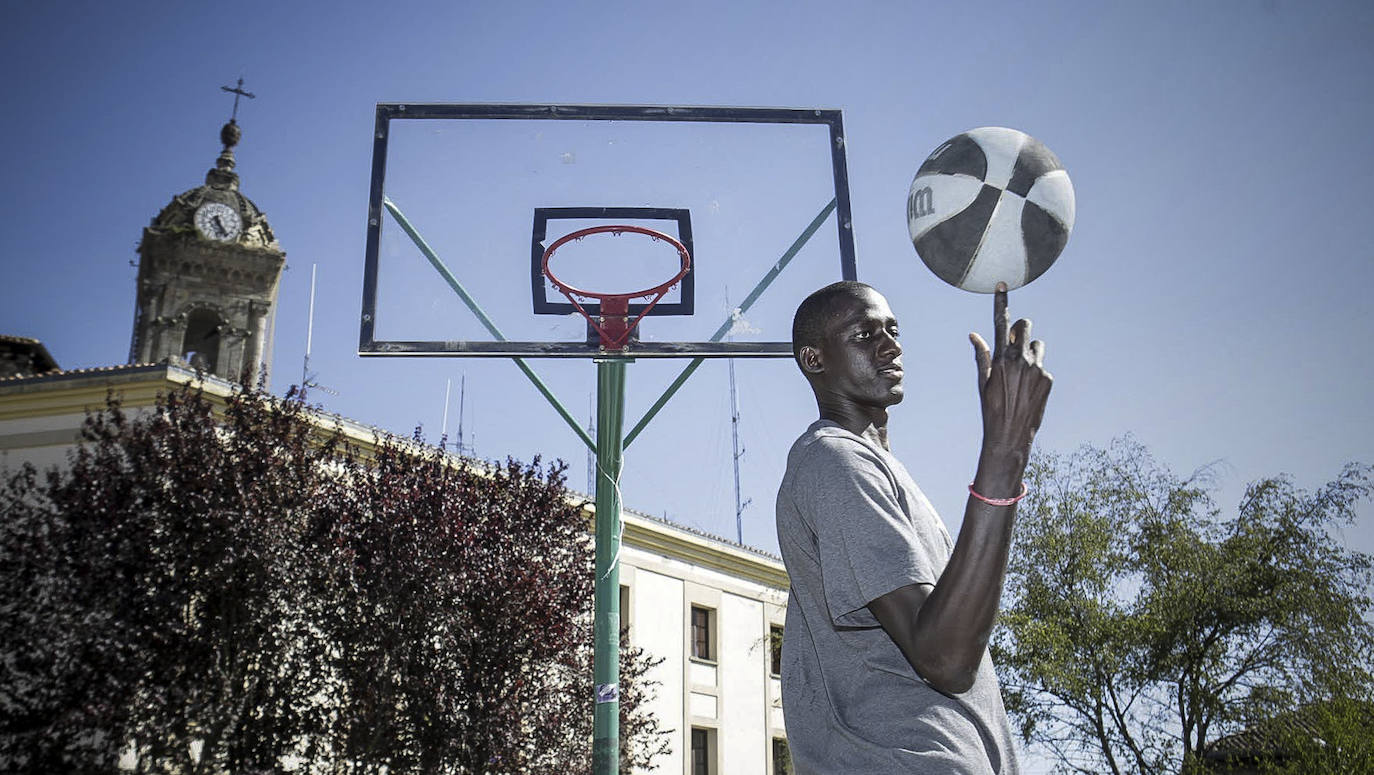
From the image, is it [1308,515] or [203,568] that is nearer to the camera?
[203,568]

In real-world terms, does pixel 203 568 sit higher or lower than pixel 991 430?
higher

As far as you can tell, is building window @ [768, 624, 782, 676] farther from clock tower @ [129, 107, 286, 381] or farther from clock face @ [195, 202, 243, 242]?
clock face @ [195, 202, 243, 242]

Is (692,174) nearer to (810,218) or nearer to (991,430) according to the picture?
(810,218)

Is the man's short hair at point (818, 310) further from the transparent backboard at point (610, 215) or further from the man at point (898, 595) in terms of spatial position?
the transparent backboard at point (610, 215)

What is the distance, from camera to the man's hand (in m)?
2.24

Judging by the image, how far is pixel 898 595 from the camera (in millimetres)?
2215

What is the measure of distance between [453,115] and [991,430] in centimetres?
882

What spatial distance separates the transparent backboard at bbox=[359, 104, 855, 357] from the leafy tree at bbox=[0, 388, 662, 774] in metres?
6.82

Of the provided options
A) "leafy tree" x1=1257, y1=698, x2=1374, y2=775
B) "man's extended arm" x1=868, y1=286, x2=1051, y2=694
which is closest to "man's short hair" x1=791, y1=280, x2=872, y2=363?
"man's extended arm" x1=868, y1=286, x2=1051, y2=694

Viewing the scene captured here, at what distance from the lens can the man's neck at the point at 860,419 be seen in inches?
108

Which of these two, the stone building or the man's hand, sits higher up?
the stone building

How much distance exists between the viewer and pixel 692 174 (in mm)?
10602

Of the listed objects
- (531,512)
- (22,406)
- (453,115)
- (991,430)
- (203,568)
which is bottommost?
(991,430)

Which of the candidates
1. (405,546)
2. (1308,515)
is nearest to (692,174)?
(405,546)
